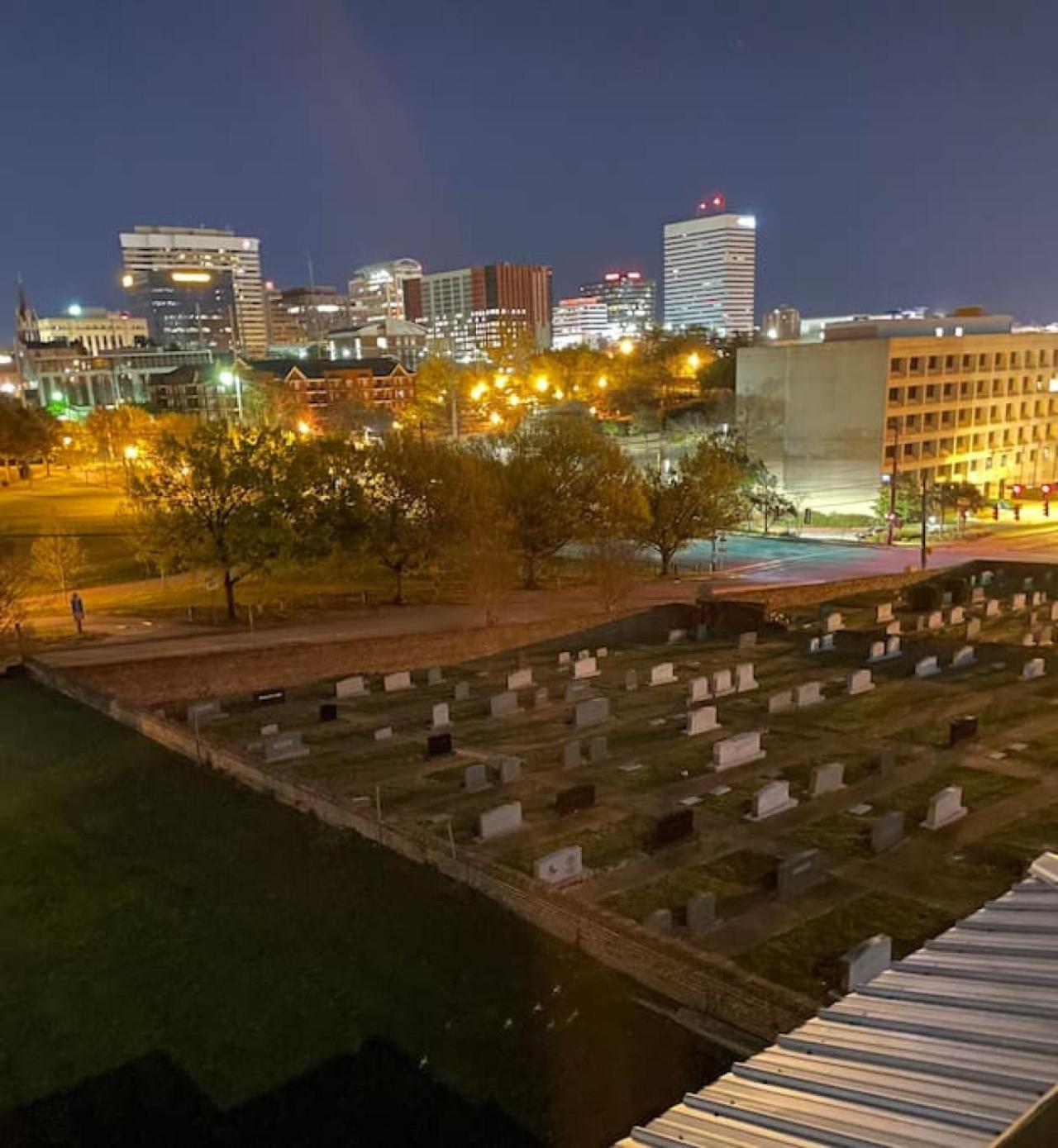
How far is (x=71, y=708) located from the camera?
931 inches

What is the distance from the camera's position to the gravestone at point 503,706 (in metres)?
23.6

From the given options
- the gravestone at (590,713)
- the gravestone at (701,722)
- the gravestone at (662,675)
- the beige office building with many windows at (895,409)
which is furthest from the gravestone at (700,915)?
the beige office building with many windows at (895,409)

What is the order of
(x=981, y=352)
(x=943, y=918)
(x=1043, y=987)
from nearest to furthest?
(x=1043, y=987), (x=943, y=918), (x=981, y=352)

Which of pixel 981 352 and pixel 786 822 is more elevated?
pixel 981 352

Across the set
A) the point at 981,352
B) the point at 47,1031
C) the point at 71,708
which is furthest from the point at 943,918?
the point at 981,352

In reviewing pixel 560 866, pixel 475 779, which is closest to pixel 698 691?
pixel 475 779

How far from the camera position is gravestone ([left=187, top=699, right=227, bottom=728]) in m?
23.3

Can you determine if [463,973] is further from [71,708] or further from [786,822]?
[71,708]

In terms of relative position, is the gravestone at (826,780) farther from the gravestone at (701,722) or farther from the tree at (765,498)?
the tree at (765,498)

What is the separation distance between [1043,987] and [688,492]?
38021mm

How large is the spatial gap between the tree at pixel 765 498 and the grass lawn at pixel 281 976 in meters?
48.3

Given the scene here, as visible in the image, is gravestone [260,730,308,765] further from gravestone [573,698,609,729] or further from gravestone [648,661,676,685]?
gravestone [648,661,676,685]

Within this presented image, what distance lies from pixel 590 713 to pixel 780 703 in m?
4.71

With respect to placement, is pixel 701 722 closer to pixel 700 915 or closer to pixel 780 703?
pixel 780 703
